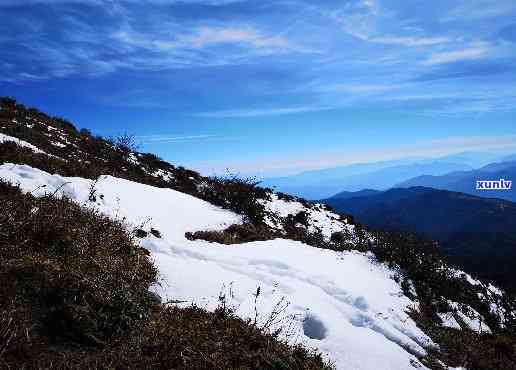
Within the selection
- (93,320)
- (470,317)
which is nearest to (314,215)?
(470,317)

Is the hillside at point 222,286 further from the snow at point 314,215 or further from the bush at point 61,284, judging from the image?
the snow at point 314,215

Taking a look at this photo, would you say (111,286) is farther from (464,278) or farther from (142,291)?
(464,278)

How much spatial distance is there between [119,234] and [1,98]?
76.7 ft

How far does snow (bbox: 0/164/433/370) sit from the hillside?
0.05m

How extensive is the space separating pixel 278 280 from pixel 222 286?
2.07 m

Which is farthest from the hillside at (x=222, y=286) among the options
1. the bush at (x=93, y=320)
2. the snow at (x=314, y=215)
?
the snow at (x=314, y=215)

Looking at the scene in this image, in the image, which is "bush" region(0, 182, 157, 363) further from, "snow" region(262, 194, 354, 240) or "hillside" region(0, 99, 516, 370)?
"snow" region(262, 194, 354, 240)

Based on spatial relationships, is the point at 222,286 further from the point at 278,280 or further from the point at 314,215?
the point at 314,215

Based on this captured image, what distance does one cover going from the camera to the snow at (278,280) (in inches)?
285

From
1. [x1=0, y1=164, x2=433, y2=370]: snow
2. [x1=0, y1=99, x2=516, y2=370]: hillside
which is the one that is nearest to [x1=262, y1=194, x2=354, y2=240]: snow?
[x1=0, y1=99, x2=516, y2=370]: hillside

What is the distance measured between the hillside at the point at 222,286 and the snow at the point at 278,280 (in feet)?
0.16

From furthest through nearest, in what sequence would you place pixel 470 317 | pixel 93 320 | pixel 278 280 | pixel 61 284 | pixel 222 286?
1. pixel 470 317
2. pixel 278 280
3. pixel 222 286
4. pixel 61 284
5. pixel 93 320

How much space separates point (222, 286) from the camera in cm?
802

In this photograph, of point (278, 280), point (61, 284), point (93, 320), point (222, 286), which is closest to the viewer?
point (93, 320)
